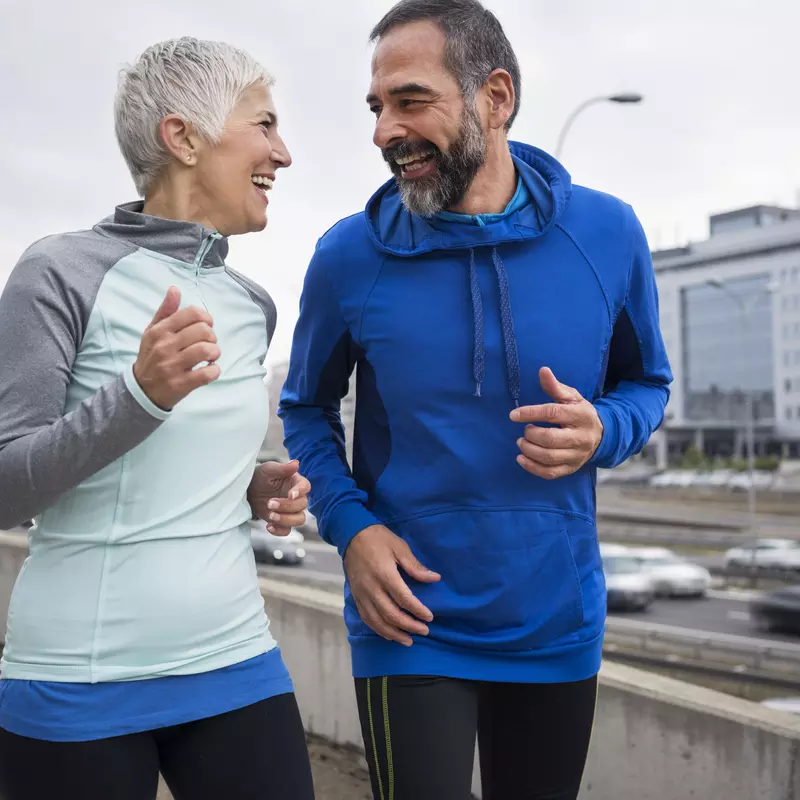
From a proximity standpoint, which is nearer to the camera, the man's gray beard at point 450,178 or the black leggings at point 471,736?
the black leggings at point 471,736

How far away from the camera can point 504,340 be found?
204 cm

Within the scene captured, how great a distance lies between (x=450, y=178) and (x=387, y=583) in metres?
0.87

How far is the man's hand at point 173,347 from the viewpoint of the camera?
1423 millimetres

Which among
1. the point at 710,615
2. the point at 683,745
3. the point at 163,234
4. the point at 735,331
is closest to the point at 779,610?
the point at 710,615

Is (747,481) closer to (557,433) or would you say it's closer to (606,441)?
(606,441)

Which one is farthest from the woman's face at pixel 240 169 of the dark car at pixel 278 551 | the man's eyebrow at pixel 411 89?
the dark car at pixel 278 551

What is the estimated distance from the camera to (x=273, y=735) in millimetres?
1756

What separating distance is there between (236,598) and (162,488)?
0.24 m

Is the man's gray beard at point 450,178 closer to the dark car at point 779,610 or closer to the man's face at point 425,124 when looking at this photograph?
the man's face at point 425,124

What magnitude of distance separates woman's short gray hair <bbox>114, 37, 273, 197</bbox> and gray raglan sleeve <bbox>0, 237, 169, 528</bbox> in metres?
0.32

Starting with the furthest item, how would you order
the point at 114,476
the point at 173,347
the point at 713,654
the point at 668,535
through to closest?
the point at 668,535, the point at 713,654, the point at 114,476, the point at 173,347

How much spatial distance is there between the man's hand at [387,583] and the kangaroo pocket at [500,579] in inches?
1.8

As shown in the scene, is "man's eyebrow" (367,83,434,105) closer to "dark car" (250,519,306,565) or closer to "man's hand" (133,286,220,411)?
"man's hand" (133,286,220,411)

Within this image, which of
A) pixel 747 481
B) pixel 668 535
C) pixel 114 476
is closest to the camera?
pixel 114 476
